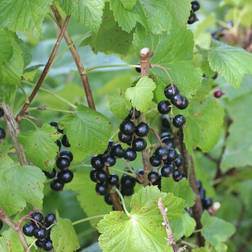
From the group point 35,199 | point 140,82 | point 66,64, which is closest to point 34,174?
point 35,199

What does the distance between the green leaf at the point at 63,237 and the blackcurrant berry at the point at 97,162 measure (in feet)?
0.60

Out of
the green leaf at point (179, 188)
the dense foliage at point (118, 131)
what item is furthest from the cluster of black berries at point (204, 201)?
the green leaf at point (179, 188)

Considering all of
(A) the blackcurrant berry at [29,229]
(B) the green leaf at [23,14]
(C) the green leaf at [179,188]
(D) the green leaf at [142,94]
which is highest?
(B) the green leaf at [23,14]

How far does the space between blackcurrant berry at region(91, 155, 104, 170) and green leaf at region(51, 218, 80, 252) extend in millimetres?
182

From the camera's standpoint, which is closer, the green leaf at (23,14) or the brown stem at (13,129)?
the green leaf at (23,14)

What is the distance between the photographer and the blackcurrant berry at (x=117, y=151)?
73.4 inches

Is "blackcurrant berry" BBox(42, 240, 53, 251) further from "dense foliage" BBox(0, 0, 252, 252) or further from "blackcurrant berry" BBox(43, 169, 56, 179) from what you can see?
"blackcurrant berry" BBox(43, 169, 56, 179)

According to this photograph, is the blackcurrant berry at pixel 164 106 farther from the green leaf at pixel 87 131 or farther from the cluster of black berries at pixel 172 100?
the green leaf at pixel 87 131

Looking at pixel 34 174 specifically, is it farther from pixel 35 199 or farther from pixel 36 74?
pixel 36 74

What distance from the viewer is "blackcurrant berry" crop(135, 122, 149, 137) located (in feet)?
5.87

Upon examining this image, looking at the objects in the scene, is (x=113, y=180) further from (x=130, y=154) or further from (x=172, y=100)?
(x=172, y=100)

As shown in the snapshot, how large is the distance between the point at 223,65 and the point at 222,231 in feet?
2.00

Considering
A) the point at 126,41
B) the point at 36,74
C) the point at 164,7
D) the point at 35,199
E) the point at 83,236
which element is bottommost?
the point at 83,236

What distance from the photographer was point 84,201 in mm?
2262
